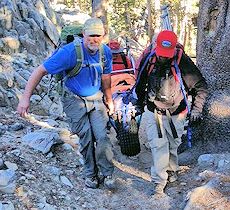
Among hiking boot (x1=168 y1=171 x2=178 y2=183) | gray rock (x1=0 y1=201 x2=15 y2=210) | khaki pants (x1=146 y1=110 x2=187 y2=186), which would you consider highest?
gray rock (x1=0 y1=201 x2=15 y2=210)

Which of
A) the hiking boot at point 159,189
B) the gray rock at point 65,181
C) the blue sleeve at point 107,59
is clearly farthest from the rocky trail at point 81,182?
the blue sleeve at point 107,59

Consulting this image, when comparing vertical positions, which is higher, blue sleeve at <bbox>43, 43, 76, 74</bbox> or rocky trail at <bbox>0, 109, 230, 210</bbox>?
blue sleeve at <bbox>43, 43, 76, 74</bbox>

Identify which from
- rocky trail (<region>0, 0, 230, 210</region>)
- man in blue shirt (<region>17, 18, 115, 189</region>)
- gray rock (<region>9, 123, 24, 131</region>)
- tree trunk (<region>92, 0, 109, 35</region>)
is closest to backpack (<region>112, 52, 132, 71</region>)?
rocky trail (<region>0, 0, 230, 210</region>)

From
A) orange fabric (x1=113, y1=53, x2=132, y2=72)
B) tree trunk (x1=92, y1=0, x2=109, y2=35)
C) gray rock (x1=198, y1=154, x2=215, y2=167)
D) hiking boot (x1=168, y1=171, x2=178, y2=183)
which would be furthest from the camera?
tree trunk (x1=92, y1=0, x2=109, y2=35)

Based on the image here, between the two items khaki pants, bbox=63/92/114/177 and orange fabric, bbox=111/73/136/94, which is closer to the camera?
khaki pants, bbox=63/92/114/177

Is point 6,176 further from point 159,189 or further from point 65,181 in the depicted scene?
point 159,189

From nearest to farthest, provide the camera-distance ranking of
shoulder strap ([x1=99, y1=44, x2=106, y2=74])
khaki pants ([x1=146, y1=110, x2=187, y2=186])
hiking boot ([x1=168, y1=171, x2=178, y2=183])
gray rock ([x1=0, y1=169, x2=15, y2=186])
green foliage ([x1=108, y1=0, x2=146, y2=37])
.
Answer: gray rock ([x1=0, y1=169, x2=15, y2=186]) < shoulder strap ([x1=99, y1=44, x2=106, y2=74]) < khaki pants ([x1=146, y1=110, x2=187, y2=186]) < hiking boot ([x1=168, y1=171, x2=178, y2=183]) < green foliage ([x1=108, y1=0, x2=146, y2=37])

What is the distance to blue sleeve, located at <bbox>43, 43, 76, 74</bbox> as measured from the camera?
186 inches

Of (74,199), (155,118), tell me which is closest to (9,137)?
(74,199)

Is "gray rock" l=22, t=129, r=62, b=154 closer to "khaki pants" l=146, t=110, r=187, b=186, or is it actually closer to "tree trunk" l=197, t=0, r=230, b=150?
"khaki pants" l=146, t=110, r=187, b=186

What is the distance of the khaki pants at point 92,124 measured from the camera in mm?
5172

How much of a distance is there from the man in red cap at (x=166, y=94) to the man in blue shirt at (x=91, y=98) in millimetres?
518

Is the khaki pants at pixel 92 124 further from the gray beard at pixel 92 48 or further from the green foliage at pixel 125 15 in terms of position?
the green foliage at pixel 125 15

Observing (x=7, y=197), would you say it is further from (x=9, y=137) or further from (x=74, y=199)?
(x=9, y=137)
